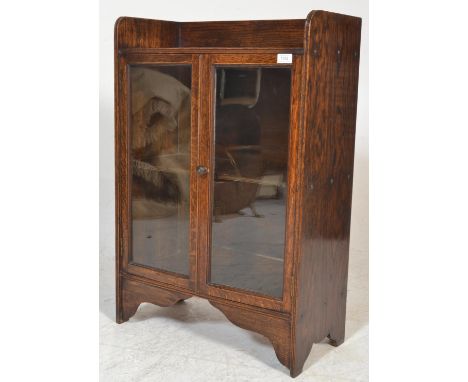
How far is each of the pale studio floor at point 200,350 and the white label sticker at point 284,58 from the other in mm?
1233

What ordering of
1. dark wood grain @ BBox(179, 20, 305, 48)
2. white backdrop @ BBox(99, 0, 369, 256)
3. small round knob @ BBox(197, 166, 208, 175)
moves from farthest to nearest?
white backdrop @ BBox(99, 0, 369, 256) → dark wood grain @ BBox(179, 20, 305, 48) → small round knob @ BBox(197, 166, 208, 175)

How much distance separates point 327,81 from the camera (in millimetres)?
3092

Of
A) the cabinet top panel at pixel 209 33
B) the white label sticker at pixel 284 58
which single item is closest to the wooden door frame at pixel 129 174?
the cabinet top panel at pixel 209 33

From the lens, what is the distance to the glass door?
10.2 ft

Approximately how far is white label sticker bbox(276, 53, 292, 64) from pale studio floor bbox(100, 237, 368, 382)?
1.23 metres

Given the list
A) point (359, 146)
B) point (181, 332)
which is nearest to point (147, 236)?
point (181, 332)

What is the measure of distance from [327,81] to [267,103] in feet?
0.83

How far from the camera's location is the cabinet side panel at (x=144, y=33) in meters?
3.49

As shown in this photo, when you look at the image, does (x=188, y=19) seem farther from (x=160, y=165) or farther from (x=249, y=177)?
(x=249, y=177)

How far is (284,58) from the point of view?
2994mm

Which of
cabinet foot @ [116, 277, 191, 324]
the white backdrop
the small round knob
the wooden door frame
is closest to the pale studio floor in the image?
cabinet foot @ [116, 277, 191, 324]

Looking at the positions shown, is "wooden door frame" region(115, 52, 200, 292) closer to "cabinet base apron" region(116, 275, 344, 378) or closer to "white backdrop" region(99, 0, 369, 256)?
"cabinet base apron" region(116, 275, 344, 378)

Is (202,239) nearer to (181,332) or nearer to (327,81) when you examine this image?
(181,332)

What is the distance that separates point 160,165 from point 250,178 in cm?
47
